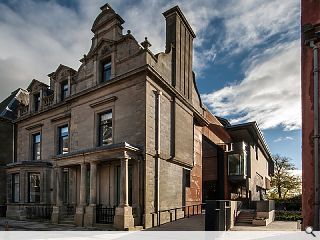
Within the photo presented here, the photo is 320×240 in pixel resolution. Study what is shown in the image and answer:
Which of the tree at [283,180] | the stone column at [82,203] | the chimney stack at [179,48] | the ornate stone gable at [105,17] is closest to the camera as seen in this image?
the stone column at [82,203]

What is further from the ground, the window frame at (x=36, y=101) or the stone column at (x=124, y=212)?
the window frame at (x=36, y=101)

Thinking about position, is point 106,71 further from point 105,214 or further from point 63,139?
point 105,214

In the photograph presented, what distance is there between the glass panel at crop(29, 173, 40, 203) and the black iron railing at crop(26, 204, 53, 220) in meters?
0.73

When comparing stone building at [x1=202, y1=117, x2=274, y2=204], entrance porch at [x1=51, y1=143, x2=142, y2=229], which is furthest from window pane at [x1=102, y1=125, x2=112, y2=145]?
stone building at [x1=202, y1=117, x2=274, y2=204]

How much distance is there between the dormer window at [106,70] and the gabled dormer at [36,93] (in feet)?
26.5

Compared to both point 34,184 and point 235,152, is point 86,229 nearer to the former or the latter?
point 34,184

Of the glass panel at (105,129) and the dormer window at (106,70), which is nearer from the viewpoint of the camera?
the glass panel at (105,129)

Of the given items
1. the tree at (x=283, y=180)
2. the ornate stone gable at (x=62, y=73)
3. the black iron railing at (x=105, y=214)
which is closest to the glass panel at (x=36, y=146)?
the ornate stone gable at (x=62, y=73)

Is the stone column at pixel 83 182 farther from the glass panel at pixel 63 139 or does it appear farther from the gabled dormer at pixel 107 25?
the gabled dormer at pixel 107 25

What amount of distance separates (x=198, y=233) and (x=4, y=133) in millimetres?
21543

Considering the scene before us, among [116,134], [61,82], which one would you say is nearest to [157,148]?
[116,134]

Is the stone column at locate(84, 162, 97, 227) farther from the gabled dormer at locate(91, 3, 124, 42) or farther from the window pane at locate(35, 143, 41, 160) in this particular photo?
the window pane at locate(35, 143, 41, 160)

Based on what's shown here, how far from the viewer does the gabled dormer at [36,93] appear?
2495 centimetres

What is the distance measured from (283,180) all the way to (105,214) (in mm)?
40422
